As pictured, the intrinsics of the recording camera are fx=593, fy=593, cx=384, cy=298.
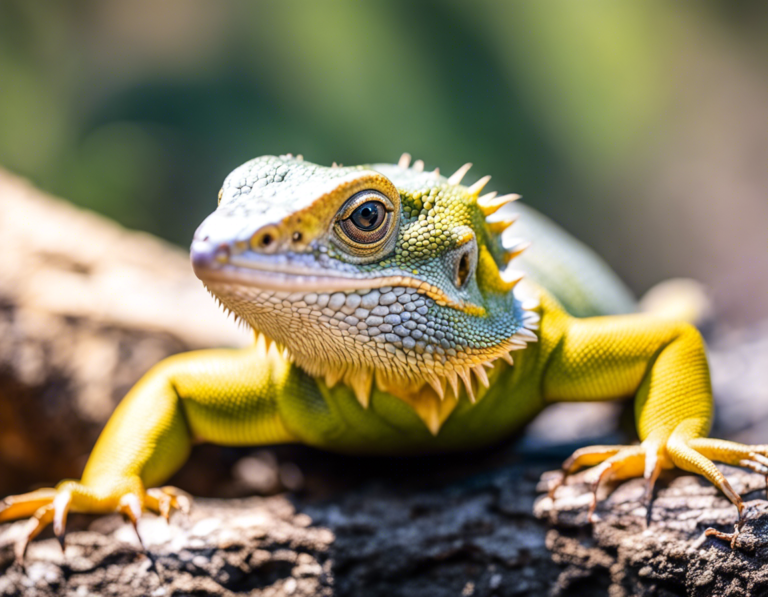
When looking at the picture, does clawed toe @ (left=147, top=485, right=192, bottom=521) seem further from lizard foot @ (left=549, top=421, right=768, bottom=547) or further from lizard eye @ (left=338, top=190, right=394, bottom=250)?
lizard foot @ (left=549, top=421, right=768, bottom=547)

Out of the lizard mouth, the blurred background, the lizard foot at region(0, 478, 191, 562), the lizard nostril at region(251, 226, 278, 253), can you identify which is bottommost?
the lizard foot at region(0, 478, 191, 562)

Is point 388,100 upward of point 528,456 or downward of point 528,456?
upward

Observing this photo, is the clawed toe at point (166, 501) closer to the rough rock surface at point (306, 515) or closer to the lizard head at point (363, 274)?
the rough rock surface at point (306, 515)

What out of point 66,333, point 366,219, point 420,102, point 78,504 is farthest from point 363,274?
point 420,102

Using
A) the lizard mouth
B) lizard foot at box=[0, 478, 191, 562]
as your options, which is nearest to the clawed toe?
lizard foot at box=[0, 478, 191, 562]

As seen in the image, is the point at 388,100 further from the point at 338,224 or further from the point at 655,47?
the point at 338,224

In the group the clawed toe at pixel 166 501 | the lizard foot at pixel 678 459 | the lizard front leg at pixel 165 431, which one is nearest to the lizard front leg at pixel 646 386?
the lizard foot at pixel 678 459

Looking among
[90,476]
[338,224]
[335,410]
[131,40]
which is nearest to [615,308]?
[335,410]

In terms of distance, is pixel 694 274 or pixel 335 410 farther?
pixel 694 274

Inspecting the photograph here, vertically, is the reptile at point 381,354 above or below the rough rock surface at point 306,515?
above
